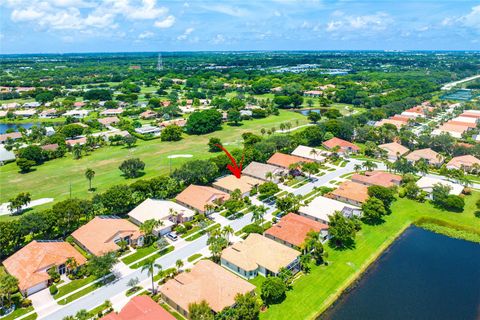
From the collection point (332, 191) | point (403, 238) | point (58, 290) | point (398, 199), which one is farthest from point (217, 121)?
point (58, 290)

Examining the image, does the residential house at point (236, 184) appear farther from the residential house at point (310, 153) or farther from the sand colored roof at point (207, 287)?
the sand colored roof at point (207, 287)

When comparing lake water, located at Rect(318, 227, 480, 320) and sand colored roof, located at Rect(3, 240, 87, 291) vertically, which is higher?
sand colored roof, located at Rect(3, 240, 87, 291)

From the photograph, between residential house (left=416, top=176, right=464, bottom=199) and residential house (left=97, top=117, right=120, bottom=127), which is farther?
residential house (left=97, top=117, right=120, bottom=127)

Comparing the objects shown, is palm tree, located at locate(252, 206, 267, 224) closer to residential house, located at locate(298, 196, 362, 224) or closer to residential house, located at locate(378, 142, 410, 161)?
residential house, located at locate(298, 196, 362, 224)

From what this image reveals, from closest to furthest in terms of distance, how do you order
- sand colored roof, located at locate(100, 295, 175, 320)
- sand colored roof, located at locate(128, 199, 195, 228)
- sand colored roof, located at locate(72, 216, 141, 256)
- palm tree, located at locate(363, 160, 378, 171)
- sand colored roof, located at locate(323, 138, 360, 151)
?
1. sand colored roof, located at locate(100, 295, 175, 320)
2. sand colored roof, located at locate(72, 216, 141, 256)
3. sand colored roof, located at locate(128, 199, 195, 228)
4. palm tree, located at locate(363, 160, 378, 171)
5. sand colored roof, located at locate(323, 138, 360, 151)

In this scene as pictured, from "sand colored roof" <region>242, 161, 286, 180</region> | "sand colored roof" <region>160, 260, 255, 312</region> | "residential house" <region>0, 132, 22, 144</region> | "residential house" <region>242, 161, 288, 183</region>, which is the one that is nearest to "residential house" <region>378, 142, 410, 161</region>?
"residential house" <region>242, 161, 288, 183</region>

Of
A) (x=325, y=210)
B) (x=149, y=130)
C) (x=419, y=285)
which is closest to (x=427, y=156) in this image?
(x=325, y=210)

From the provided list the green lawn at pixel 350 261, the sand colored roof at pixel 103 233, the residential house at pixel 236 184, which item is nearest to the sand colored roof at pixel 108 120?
the residential house at pixel 236 184
